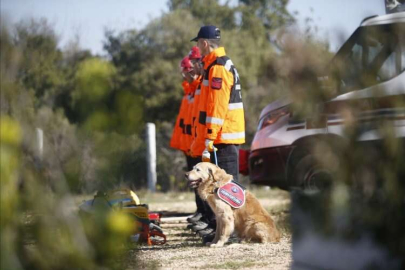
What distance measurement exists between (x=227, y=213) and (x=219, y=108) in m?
1.10

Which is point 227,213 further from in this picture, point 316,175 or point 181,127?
point 316,175

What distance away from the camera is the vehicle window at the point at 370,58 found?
2.53 m

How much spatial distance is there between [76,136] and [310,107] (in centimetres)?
85

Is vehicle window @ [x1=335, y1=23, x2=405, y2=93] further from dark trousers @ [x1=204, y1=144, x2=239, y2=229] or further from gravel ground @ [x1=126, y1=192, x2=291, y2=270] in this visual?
dark trousers @ [x1=204, y1=144, x2=239, y2=229]

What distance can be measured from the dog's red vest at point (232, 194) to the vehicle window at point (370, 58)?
527cm

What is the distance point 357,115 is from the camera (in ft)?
8.54

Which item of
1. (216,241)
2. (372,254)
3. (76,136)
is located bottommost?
(216,241)

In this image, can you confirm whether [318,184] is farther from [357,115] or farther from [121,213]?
[121,213]

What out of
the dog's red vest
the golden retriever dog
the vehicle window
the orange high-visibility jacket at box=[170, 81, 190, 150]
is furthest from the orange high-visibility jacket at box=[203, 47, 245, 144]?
the vehicle window

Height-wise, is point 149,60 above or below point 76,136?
above

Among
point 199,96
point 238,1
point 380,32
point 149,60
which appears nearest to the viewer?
point 380,32

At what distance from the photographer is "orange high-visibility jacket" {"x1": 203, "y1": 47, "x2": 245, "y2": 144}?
8094mm

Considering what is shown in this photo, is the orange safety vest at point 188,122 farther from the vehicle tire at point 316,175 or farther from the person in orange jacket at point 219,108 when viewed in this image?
the vehicle tire at point 316,175

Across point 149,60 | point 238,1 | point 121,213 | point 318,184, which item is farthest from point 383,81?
point 238,1
